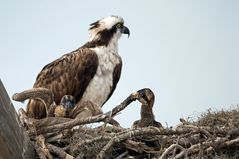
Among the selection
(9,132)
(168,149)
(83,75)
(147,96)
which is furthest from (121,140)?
(83,75)

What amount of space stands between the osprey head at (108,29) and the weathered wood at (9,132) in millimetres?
5454

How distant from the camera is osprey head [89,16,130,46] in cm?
962

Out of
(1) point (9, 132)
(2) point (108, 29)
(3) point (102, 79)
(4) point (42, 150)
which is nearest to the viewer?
(1) point (9, 132)

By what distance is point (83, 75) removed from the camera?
8.62m

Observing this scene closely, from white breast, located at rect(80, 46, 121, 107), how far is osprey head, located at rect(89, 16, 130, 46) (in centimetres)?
47

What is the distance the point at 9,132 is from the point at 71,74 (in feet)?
15.6

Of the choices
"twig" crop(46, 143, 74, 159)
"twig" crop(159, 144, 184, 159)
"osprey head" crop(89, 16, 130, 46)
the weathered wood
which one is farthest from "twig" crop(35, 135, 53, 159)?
"osprey head" crop(89, 16, 130, 46)

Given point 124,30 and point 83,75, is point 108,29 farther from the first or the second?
point 83,75

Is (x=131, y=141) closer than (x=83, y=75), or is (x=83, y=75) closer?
(x=131, y=141)

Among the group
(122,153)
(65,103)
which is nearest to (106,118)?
(122,153)

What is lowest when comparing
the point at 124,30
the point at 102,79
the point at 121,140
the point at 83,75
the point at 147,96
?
the point at 121,140

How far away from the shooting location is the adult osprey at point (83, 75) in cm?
859

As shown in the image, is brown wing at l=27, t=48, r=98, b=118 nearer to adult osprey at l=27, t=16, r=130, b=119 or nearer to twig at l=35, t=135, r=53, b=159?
adult osprey at l=27, t=16, r=130, b=119

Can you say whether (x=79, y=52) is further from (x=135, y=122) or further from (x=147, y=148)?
(x=147, y=148)
